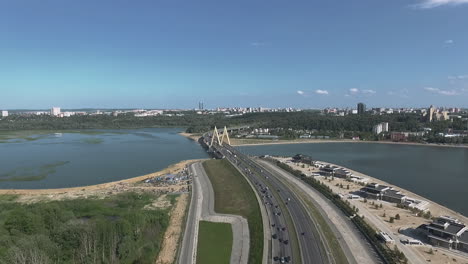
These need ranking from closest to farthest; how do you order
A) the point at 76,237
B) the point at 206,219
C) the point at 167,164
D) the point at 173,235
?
1. the point at 76,237
2. the point at 173,235
3. the point at 206,219
4. the point at 167,164

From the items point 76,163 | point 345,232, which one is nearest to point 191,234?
point 345,232

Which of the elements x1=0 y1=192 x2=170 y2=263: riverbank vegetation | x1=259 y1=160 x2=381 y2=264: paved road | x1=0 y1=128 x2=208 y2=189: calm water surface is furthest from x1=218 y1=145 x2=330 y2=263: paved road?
x1=0 y1=128 x2=208 y2=189: calm water surface

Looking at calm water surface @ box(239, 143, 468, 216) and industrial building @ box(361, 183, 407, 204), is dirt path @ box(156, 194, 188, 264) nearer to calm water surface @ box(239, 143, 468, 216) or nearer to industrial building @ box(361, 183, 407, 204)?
industrial building @ box(361, 183, 407, 204)

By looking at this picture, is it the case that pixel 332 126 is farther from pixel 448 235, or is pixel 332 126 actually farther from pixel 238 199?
pixel 448 235

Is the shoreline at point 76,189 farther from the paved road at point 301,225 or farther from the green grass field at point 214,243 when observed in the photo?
the green grass field at point 214,243

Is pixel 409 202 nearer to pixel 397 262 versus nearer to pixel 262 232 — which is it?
pixel 397 262

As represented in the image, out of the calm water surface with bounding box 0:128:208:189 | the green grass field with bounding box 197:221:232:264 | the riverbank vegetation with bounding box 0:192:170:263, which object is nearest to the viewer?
the riverbank vegetation with bounding box 0:192:170:263
